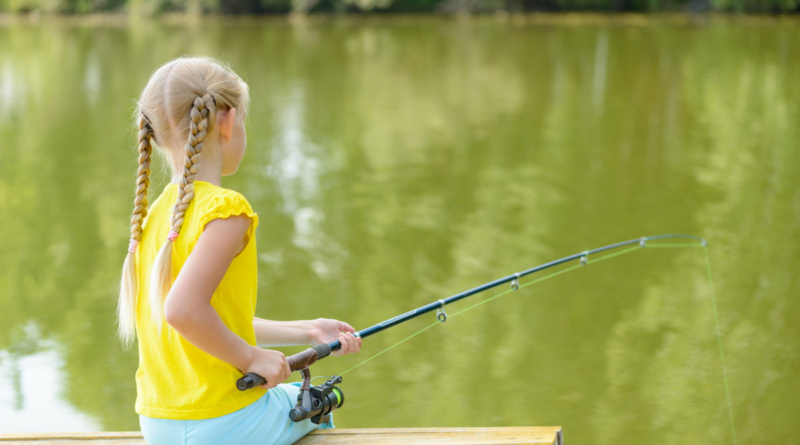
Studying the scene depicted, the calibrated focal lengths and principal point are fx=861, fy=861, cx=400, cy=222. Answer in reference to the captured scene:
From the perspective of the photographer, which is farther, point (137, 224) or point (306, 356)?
A: point (306, 356)

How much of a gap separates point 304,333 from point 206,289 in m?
0.43

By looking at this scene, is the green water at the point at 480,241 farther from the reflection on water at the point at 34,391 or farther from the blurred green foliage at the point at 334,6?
the blurred green foliage at the point at 334,6

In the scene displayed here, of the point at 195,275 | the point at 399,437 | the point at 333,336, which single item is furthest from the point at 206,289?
the point at 399,437

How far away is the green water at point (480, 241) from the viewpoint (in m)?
3.22

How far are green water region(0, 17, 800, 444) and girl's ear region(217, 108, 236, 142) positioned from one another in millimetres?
275

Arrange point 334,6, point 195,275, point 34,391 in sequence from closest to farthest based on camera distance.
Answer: point 195,275 < point 34,391 < point 334,6

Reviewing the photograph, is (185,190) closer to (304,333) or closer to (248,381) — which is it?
(248,381)

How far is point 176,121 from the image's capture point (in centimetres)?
148

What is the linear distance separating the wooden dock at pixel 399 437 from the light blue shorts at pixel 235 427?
125mm

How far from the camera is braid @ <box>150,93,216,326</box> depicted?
142cm

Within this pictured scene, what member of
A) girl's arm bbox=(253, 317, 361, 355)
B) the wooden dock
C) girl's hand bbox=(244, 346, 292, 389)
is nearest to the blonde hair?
girl's hand bbox=(244, 346, 292, 389)

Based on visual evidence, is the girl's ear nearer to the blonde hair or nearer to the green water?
the blonde hair

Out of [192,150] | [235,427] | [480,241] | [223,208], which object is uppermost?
[480,241]

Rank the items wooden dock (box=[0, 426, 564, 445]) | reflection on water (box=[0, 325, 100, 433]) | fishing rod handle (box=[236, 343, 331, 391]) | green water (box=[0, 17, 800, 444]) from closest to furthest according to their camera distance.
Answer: fishing rod handle (box=[236, 343, 331, 391]) < wooden dock (box=[0, 426, 564, 445]) < reflection on water (box=[0, 325, 100, 433]) < green water (box=[0, 17, 800, 444])
